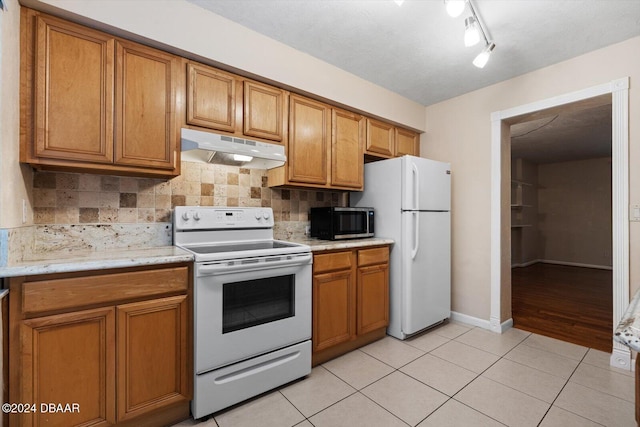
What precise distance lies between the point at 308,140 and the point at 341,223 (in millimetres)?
788

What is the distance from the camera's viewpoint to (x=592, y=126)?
4.31m

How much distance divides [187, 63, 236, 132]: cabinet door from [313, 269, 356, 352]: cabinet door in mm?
1325

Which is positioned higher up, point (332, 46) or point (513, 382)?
point (332, 46)

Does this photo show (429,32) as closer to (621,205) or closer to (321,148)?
(321,148)

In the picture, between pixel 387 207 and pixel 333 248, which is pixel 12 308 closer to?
pixel 333 248

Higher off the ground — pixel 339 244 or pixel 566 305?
pixel 339 244

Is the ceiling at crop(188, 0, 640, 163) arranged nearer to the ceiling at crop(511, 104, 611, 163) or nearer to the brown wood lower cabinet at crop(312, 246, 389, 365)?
the ceiling at crop(511, 104, 611, 163)

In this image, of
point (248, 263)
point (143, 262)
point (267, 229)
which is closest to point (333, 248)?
point (267, 229)

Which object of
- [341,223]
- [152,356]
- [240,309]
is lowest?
[152,356]

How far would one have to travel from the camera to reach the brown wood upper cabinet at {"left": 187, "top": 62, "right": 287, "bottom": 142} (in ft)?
6.29

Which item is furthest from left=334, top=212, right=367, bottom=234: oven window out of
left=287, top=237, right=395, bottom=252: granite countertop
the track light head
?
the track light head

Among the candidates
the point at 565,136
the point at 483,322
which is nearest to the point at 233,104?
the point at 483,322

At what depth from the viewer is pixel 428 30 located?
2.06 metres

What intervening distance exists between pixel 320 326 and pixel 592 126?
5.09 m
